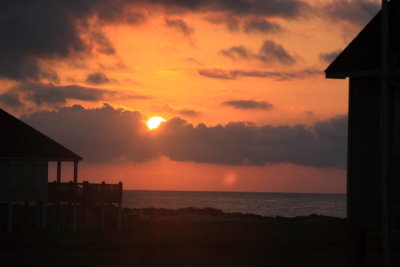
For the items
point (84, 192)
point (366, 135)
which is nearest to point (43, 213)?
point (84, 192)

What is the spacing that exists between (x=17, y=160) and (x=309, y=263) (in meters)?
22.9

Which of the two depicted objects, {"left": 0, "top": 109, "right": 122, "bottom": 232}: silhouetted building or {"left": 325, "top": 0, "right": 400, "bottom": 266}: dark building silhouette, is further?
{"left": 0, "top": 109, "right": 122, "bottom": 232}: silhouetted building

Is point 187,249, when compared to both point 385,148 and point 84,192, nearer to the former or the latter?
point 84,192

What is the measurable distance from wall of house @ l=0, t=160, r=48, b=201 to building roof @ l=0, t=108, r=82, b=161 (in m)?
0.53

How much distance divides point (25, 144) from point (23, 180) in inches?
96.6

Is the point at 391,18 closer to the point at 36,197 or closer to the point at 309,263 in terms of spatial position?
the point at 309,263

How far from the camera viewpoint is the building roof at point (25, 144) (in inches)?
1838

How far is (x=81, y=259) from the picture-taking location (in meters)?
30.4

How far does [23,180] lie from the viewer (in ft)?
153

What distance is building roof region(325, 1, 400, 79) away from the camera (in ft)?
75.7

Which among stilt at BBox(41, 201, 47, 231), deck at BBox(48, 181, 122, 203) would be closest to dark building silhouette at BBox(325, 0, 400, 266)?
stilt at BBox(41, 201, 47, 231)

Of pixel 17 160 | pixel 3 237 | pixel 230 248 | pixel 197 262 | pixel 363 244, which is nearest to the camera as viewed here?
pixel 363 244

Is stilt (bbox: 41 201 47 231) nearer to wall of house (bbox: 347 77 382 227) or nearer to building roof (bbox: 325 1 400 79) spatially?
building roof (bbox: 325 1 400 79)

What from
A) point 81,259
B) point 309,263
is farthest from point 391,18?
point 81,259
